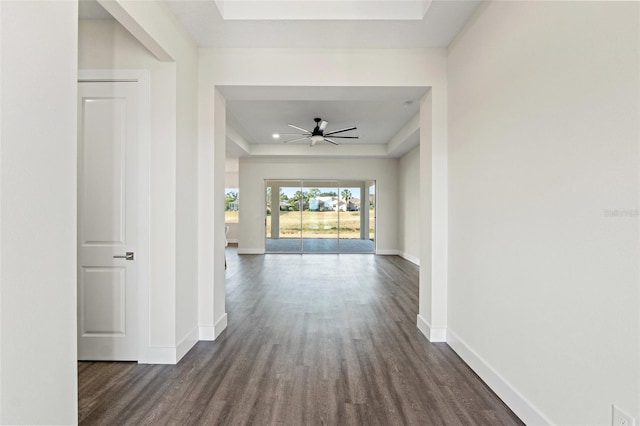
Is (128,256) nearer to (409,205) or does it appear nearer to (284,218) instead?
(409,205)

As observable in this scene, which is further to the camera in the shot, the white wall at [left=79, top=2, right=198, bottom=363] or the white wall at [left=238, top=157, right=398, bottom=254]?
the white wall at [left=238, top=157, right=398, bottom=254]

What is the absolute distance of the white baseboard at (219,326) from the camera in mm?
3157

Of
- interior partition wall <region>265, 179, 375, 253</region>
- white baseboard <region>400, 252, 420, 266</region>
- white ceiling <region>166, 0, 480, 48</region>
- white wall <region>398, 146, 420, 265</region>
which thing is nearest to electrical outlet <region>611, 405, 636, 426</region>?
white ceiling <region>166, 0, 480, 48</region>

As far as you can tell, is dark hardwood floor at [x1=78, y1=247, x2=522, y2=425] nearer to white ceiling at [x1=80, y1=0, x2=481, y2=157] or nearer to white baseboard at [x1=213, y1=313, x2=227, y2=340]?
white baseboard at [x1=213, y1=313, x2=227, y2=340]

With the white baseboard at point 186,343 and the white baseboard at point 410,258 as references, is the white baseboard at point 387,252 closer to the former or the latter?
the white baseboard at point 410,258

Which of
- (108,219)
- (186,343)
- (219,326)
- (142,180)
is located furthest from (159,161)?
(219,326)

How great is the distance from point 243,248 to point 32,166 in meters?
8.27

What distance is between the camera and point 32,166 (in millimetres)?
1299

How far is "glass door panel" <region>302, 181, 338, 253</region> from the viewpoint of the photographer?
949 cm

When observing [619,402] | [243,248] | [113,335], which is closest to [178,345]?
[113,335]

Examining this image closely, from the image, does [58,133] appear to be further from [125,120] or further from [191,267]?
[191,267]

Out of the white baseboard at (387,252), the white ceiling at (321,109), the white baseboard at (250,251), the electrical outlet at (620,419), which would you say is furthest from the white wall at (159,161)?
the white baseboard at (387,252)

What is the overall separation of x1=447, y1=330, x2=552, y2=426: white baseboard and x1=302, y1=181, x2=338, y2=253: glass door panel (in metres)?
6.83

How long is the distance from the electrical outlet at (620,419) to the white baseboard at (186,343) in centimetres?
277
